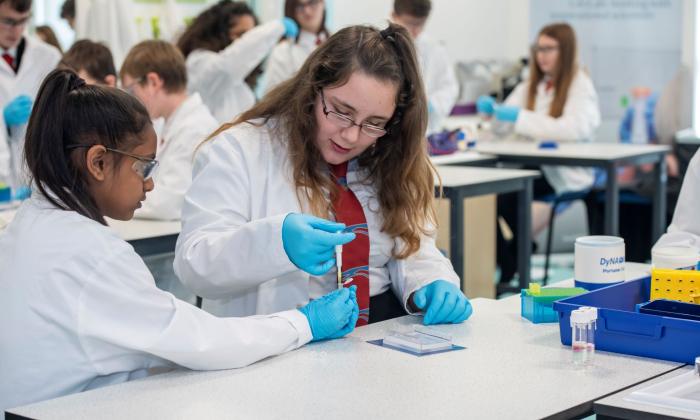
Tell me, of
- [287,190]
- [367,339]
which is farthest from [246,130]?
[367,339]

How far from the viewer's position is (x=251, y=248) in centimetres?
186

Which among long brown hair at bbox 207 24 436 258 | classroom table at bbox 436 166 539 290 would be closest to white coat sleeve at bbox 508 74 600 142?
classroom table at bbox 436 166 539 290

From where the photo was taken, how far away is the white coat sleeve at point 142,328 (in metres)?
1.48

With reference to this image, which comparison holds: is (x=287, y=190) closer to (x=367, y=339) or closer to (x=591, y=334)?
(x=367, y=339)

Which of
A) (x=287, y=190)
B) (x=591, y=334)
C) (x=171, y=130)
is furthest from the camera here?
(x=171, y=130)

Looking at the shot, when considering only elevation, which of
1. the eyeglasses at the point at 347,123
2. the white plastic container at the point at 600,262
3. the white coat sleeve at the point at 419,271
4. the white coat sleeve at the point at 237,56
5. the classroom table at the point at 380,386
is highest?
the white coat sleeve at the point at 237,56

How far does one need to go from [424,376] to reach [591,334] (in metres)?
0.31

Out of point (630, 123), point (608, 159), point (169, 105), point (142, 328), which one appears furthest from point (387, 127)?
point (630, 123)

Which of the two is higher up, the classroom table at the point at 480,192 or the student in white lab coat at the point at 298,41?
the student in white lab coat at the point at 298,41

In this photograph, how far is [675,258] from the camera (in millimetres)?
1986

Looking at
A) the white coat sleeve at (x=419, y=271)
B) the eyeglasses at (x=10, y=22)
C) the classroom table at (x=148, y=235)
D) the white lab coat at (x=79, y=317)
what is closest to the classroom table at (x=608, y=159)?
the classroom table at (x=148, y=235)

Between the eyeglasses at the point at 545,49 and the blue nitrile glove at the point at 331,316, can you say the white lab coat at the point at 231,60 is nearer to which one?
the eyeglasses at the point at 545,49

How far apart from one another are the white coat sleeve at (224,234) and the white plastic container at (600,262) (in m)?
0.59

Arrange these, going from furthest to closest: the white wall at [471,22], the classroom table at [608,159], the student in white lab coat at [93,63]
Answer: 1. the white wall at [471,22]
2. the classroom table at [608,159]
3. the student in white lab coat at [93,63]
